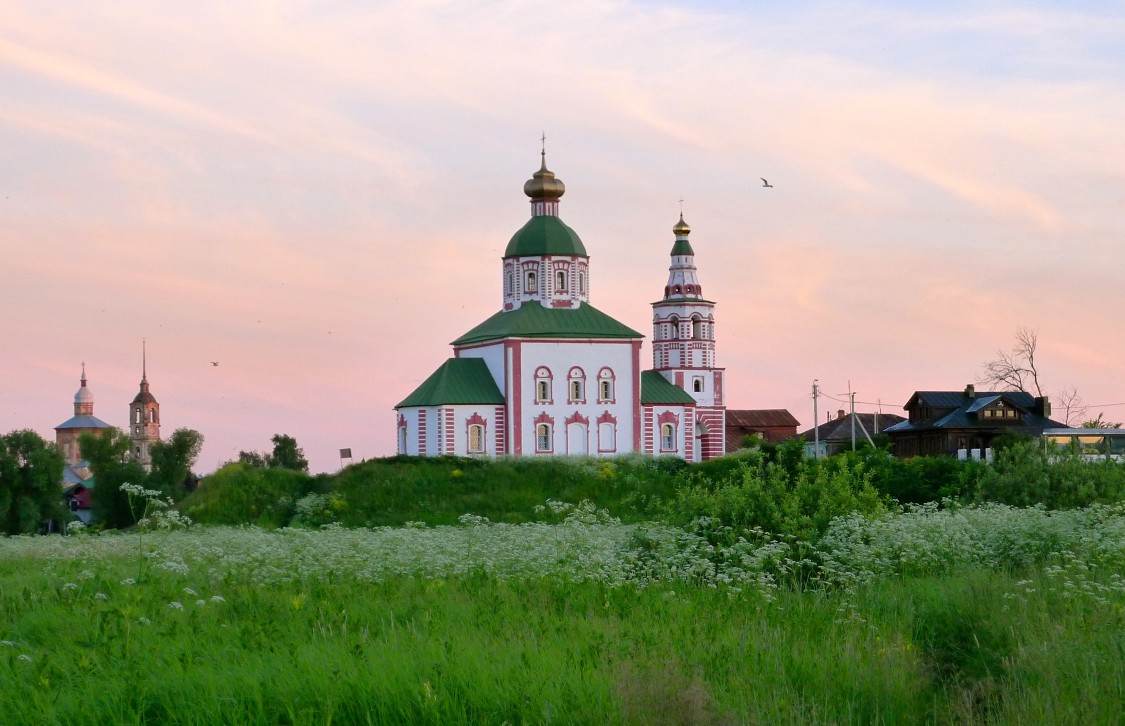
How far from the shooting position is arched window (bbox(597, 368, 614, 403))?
177 feet

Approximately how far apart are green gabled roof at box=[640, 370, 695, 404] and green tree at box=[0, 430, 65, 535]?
29758 mm

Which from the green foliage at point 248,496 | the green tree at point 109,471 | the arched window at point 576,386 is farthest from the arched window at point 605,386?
the green tree at point 109,471

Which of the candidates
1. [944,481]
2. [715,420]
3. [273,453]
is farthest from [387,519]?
[273,453]

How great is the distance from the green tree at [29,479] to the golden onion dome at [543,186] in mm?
27498

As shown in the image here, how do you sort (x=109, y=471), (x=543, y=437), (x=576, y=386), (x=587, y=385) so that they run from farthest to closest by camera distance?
(x=109, y=471) → (x=587, y=385) → (x=576, y=386) → (x=543, y=437)

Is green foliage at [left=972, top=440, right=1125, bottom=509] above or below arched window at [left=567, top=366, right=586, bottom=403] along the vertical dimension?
below

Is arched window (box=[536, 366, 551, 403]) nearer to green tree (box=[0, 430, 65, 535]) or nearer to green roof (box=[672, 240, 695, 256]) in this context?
green roof (box=[672, 240, 695, 256])

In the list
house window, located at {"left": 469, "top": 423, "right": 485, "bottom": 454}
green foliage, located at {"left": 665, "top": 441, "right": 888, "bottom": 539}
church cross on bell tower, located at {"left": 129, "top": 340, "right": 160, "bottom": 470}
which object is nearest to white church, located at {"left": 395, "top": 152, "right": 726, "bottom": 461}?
house window, located at {"left": 469, "top": 423, "right": 485, "bottom": 454}

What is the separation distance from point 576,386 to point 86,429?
71.0m

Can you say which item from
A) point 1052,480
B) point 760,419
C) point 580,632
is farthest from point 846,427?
point 580,632

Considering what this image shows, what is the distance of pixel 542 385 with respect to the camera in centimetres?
5312

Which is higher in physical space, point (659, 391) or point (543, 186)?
point (543, 186)

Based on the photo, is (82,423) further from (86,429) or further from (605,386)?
(605,386)

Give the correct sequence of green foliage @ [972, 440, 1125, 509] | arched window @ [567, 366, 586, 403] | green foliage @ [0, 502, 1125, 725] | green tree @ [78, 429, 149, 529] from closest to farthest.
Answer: green foliage @ [0, 502, 1125, 725] < green foliage @ [972, 440, 1125, 509] < arched window @ [567, 366, 586, 403] < green tree @ [78, 429, 149, 529]
